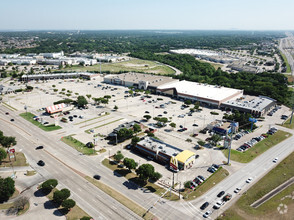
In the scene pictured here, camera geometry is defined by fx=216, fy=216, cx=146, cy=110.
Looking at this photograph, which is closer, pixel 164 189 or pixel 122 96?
pixel 164 189

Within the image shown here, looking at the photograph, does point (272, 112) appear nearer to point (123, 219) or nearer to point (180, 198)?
point (180, 198)

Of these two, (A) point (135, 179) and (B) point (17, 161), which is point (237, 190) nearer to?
(A) point (135, 179)

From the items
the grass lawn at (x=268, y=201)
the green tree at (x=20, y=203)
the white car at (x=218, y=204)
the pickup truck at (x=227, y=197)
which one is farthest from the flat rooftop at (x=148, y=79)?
the green tree at (x=20, y=203)

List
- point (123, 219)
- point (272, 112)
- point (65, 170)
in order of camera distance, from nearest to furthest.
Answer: point (123, 219) < point (65, 170) < point (272, 112)

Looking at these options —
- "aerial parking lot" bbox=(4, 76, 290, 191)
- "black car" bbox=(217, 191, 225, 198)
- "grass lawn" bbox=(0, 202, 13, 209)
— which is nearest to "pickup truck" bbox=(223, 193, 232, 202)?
"black car" bbox=(217, 191, 225, 198)

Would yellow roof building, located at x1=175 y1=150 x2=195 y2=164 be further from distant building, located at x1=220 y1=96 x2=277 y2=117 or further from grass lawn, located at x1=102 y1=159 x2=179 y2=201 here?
distant building, located at x1=220 y1=96 x2=277 y2=117

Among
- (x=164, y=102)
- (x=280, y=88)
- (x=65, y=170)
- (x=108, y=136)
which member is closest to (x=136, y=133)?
(x=108, y=136)
